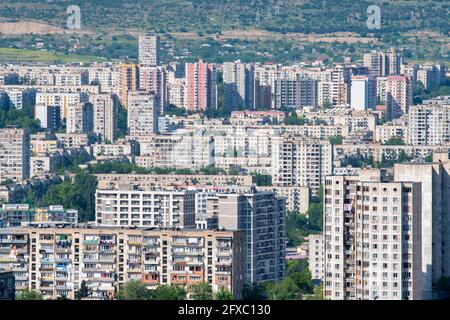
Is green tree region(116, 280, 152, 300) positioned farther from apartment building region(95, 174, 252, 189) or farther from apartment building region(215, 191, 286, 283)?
apartment building region(95, 174, 252, 189)

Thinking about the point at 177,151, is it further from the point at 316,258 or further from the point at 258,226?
the point at 316,258

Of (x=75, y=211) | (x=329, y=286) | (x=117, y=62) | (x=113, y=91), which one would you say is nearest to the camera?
(x=329, y=286)

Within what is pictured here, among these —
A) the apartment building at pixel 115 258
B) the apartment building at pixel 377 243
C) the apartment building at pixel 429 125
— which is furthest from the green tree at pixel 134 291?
the apartment building at pixel 429 125

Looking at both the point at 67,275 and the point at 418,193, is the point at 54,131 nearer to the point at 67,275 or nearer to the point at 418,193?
the point at 67,275

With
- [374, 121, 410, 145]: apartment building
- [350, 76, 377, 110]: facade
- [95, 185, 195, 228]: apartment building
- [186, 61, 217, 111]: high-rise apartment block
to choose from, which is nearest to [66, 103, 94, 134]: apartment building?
[186, 61, 217, 111]: high-rise apartment block

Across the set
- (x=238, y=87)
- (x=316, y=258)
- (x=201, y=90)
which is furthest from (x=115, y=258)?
(x=238, y=87)

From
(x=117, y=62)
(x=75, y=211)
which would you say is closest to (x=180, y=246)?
(x=75, y=211)
